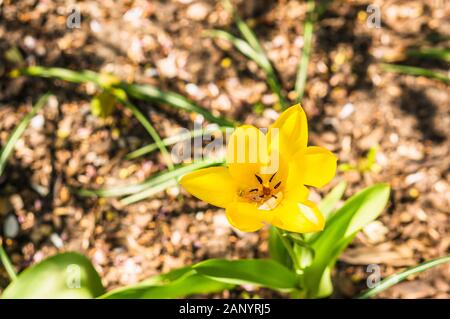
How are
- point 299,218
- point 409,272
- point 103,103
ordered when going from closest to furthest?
point 299,218 → point 409,272 → point 103,103

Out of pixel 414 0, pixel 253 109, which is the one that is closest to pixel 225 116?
pixel 253 109

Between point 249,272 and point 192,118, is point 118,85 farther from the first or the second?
point 249,272

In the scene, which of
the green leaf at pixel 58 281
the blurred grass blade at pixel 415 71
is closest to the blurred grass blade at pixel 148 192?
the green leaf at pixel 58 281

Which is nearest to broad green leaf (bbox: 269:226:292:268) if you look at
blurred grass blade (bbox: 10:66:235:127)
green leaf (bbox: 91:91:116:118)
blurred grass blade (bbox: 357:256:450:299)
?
blurred grass blade (bbox: 357:256:450:299)

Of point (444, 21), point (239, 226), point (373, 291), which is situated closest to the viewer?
point (239, 226)

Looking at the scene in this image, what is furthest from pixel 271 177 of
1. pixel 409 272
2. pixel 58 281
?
pixel 58 281

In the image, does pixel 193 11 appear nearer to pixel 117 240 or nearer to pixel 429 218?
pixel 117 240

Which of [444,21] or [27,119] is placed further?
[444,21]
